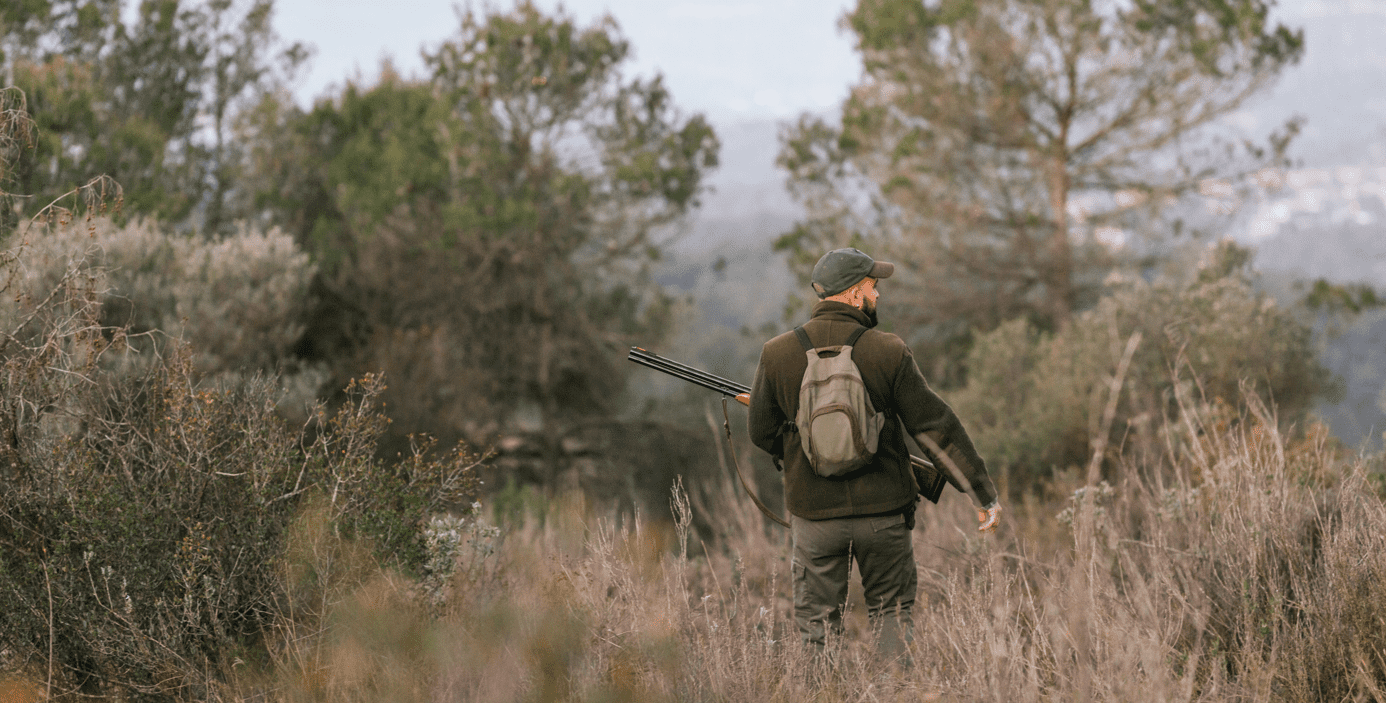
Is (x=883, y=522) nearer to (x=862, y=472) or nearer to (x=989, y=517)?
(x=862, y=472)

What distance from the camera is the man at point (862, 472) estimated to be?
11.7 ft

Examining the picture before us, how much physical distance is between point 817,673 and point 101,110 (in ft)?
50.0

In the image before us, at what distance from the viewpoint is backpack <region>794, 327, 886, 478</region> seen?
137 inches

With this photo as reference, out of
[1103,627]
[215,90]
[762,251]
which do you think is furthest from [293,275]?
[762,251]

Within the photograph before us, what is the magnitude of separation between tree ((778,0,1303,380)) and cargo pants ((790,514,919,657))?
13.2 m

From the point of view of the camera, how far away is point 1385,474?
5.51 metres

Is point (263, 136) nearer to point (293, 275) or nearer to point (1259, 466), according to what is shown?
point (293, 275)

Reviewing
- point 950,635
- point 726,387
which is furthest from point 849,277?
point 950,635

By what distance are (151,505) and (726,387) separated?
2.33 meters

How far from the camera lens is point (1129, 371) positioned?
10.9 m

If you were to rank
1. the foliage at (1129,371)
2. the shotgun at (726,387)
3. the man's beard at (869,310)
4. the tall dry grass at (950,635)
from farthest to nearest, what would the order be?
the foliage at (1129,371) < the shotgun at (726,387) < the man's beard at (869,310) < the tall dry grass at (950,635)

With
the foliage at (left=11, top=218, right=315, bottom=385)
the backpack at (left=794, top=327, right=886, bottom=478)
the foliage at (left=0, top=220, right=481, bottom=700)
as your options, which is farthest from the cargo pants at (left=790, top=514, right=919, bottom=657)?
the foliage at (left=11, top=218, right=315, bottom=385)

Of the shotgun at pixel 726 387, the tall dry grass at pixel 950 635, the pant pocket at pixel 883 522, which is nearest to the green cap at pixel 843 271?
the shotgun at pixel 726 387

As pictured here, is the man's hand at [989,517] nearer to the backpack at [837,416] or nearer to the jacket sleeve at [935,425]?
the jacket sleeve at [935,425]
